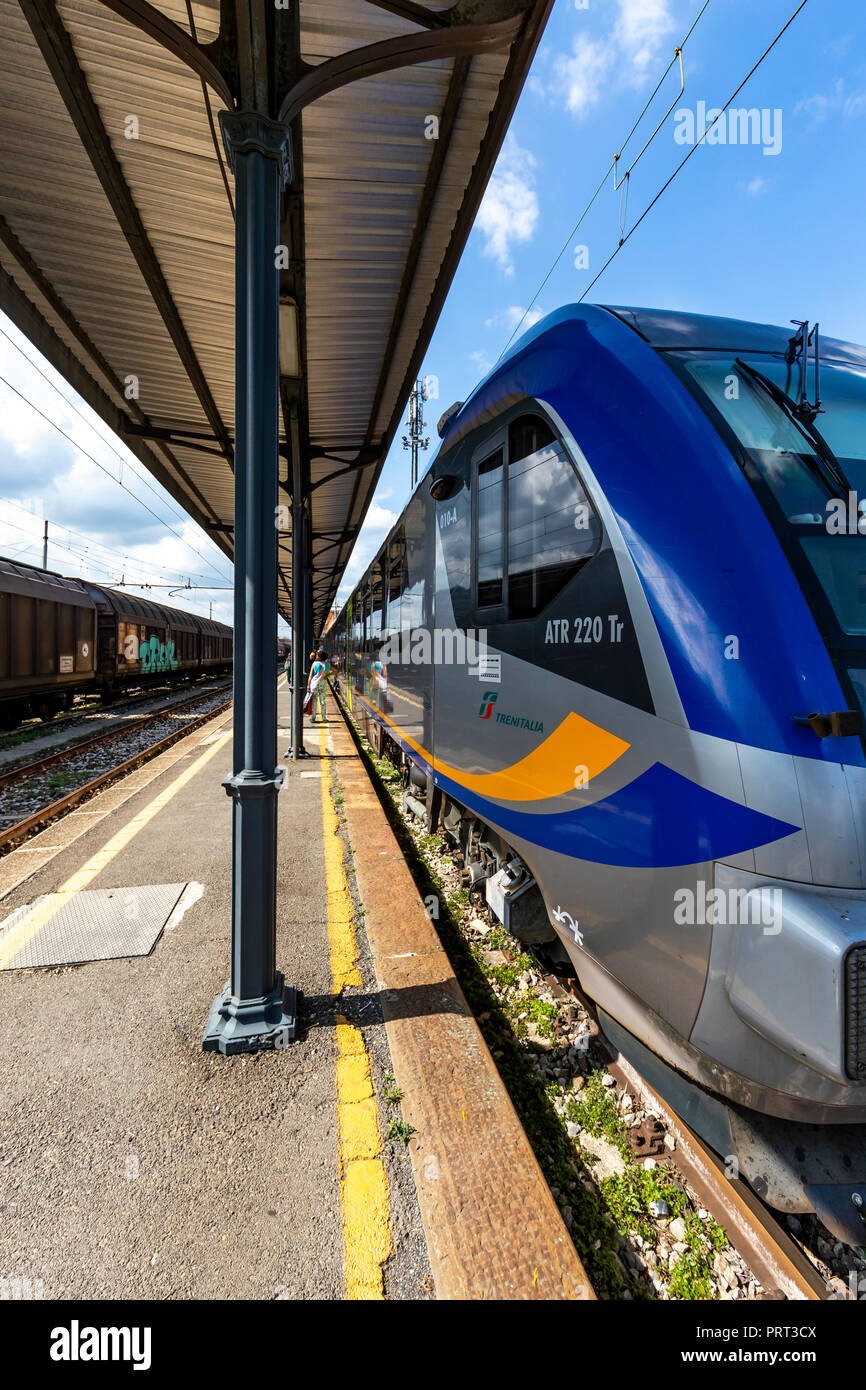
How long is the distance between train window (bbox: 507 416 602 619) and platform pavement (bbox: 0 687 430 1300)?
2174 millimetres

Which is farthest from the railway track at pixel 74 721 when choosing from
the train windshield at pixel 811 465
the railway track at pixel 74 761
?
the train windshield at pixel 811 465

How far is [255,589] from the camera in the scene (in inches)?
106

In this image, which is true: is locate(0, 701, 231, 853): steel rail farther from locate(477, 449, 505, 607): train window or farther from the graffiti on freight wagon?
the graffiti on freight wagon

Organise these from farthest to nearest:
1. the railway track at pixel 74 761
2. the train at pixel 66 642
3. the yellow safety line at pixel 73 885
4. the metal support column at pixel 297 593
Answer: the train at pixel 66 642
the metal support column at pixel 297 593
the railway track at pixel 74 761
the yellow safety line at pixel 73 885

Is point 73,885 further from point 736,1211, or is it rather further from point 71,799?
point 736,1211

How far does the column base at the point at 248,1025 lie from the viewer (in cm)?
267

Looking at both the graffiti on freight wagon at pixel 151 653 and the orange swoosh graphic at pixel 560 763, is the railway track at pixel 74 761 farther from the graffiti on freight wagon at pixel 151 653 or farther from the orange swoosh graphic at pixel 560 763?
the orange swoosh graphic at pixel 560 763

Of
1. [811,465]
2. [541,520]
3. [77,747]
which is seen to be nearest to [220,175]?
[541,520]

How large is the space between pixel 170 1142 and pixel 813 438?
3.32 metres
